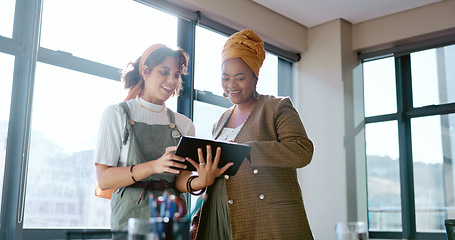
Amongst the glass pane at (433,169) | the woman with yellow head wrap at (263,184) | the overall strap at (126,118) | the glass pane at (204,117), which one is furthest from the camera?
the glass pane at (433,169)

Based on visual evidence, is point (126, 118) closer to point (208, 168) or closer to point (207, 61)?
point (208, 168)

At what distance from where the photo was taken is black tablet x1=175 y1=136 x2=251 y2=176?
1.57 meters

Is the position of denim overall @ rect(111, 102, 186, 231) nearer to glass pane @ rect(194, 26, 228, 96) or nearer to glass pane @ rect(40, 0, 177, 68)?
glass pane @ rect(40, 0, 177, 68)

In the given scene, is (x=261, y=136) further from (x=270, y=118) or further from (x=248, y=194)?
(x=248, y=194)

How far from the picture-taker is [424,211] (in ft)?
14.7

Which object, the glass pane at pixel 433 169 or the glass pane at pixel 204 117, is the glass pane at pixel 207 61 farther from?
the glass pane at pixel 433 169

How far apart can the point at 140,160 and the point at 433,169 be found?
3541 millimetres

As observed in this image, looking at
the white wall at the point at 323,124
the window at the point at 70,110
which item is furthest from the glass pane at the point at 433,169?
the window at the point at 70,110

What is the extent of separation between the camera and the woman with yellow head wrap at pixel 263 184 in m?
1.82

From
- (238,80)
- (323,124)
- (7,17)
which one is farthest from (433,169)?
(7,17)

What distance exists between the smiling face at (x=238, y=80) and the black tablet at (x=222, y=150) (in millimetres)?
330

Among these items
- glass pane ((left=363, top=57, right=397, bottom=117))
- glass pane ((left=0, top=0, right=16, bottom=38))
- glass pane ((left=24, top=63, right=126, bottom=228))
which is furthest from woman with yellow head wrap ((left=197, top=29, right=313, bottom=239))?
glass pane ((left=363, top=57, right=397, bottom=117))

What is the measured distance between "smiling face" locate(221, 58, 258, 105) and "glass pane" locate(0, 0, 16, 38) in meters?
1.64

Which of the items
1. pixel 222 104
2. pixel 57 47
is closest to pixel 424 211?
pixel 222 104
